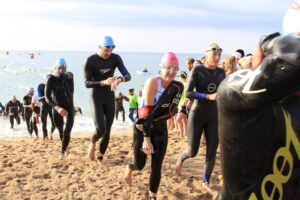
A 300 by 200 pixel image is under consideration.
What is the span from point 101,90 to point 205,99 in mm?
2135

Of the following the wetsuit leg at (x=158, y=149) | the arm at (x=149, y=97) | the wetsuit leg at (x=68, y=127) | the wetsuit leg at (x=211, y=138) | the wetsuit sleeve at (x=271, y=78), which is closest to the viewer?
the wetsuit sleeve at (x=271, y=78)

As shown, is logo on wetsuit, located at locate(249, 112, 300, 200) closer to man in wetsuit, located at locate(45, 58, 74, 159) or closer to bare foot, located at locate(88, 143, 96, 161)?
bare foot, located at locate(88, 143, 96, 161)

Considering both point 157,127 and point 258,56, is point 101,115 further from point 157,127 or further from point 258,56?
point 258,56

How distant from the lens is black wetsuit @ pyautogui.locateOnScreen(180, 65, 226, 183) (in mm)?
5270

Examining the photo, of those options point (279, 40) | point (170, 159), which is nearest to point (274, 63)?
point (279, 40)

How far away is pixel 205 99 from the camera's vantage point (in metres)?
5.30

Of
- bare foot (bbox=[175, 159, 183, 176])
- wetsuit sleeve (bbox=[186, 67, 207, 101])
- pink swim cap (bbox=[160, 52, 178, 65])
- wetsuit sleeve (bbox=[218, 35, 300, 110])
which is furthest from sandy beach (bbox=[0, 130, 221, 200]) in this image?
wetsuit sleeve (bbox=[218, 35, 300, 110])

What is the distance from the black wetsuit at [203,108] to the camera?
5.27m

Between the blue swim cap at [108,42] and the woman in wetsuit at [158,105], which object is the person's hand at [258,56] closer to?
the woman in wetsuit at [158,105]

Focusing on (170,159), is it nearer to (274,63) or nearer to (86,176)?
(86,176)

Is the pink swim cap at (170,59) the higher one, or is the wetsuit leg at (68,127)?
the pink swim cap at (170,59)

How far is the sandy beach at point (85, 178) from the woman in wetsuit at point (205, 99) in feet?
2.71

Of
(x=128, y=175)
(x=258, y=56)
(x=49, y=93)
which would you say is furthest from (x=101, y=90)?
(x=258, y=56)

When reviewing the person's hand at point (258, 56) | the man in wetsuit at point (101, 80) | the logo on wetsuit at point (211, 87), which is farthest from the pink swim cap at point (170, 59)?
the person's hand at point (258, 56)
